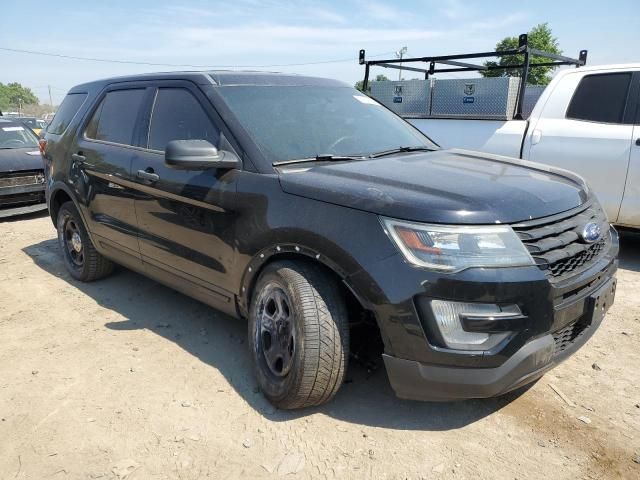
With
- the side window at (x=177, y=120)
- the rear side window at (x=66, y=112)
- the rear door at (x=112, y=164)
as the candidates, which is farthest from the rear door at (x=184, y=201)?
the rear side window at (x=66, y=112)

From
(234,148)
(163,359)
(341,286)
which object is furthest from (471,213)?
(163,359)

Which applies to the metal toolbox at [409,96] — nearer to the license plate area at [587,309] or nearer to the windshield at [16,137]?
the license plate area at [587,309]

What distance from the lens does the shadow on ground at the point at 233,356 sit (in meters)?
2.82

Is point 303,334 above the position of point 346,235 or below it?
below

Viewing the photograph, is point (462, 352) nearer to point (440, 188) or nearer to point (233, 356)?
point (440, 188)

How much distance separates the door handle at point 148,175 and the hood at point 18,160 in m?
5.57

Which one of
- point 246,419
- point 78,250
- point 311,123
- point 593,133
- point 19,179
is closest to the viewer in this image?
point 246,419

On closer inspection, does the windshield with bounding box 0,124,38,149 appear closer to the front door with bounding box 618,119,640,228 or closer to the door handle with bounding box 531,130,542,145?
the door handle with bounding box 531,130,542,145

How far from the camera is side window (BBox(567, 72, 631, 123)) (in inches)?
206

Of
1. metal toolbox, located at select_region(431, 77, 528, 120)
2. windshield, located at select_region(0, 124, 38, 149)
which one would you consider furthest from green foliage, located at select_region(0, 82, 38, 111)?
metal toolbox, located at select_region(431, 77, 528, 120)

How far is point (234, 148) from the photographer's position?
3049 millimetres

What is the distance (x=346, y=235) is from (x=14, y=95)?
122 m

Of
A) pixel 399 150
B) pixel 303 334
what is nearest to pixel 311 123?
pixel 399 150

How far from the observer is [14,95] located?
104 metres
